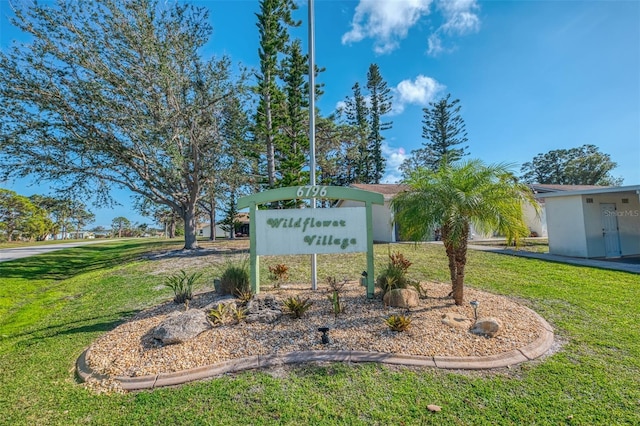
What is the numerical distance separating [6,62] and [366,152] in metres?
25.0

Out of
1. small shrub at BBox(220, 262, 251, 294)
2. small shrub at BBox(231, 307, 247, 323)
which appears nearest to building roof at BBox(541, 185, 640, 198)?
small shrub at BBox(220, 262, 251, 294)

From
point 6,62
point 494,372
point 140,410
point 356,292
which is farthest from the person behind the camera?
point 6,62

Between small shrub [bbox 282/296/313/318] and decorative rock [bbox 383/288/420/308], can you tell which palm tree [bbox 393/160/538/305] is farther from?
small shrub [bbox 282/296/313/318]

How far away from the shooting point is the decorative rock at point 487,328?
380 centimetres

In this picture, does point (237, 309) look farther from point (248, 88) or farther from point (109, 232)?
point (109, 232)

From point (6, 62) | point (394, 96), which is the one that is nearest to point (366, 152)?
point (394, 96)

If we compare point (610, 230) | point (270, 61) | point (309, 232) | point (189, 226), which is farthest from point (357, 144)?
point (309, 232)

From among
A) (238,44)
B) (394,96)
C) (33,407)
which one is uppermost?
(394,96)

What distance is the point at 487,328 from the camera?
3830 millimetres

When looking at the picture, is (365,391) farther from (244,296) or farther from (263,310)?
(244,296)

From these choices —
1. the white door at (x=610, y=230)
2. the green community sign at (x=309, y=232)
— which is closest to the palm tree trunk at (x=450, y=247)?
the green community sign at (x=309, y=232)

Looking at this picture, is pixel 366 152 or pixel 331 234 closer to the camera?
pixel 331 234

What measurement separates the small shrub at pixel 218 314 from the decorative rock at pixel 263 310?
361mm

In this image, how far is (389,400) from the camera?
270 cm
